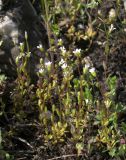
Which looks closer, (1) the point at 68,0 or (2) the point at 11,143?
(2) the point at 11,143

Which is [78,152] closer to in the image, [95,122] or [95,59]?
[95,122]

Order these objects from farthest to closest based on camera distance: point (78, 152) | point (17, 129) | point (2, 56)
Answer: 1. point (2, 56)
2. point (17, 129)
3. point (78, 152)

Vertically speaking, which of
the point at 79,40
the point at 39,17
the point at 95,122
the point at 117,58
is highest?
the point at 39,17

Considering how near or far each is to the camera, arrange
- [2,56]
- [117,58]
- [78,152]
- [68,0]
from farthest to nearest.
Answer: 1. [68,0]
2. [117,58]
3. [2,56]
4. [78,152]

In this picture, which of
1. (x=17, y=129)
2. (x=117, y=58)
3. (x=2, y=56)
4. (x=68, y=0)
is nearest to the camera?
(x=17, y=129)

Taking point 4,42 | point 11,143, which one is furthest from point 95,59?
point 11,143

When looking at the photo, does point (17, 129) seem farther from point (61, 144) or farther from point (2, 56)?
point (2, 56)

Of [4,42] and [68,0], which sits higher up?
[68,0]

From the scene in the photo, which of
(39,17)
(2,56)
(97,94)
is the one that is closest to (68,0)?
(39,17)

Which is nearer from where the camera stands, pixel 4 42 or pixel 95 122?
pixel 95 122
